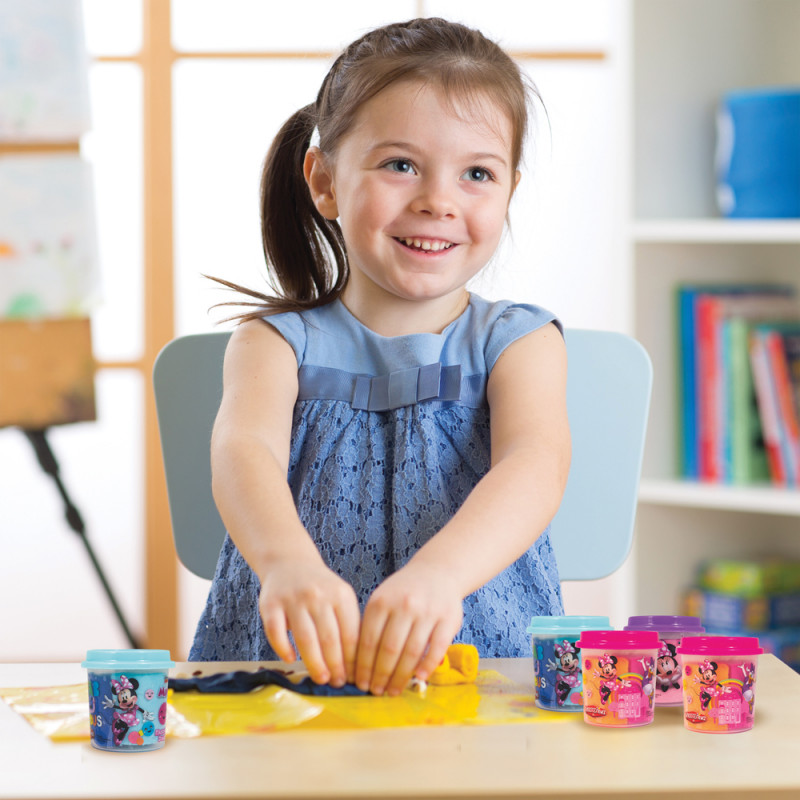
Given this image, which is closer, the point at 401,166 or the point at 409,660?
the point at 409,660

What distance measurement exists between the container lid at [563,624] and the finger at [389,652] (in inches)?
3.4

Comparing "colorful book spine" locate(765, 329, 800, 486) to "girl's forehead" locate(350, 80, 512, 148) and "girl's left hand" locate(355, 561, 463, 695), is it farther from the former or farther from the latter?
"girl's left hand" locate(355, 561, 463, 695)

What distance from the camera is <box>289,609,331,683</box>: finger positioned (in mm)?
762

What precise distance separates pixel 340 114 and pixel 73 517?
176 cm

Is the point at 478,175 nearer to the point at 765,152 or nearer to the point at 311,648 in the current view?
the point at 311,648

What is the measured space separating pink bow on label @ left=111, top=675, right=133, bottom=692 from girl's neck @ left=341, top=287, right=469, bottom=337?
61 cm

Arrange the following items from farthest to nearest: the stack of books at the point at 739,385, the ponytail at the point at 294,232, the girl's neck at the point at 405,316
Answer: the stack of books at the point at 739,385, the ponytail at the point at 294,232, the girl's neck at the point at 405,316

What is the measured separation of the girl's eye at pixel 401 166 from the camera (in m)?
1.12

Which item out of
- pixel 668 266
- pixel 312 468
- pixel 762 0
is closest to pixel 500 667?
pixel 312 468

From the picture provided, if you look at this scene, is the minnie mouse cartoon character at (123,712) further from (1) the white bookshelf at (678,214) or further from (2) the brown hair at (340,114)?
(1) the white bookshelf at (678,214)

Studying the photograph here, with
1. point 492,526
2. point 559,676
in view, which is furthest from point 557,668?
point 492,526

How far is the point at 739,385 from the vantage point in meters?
2.11

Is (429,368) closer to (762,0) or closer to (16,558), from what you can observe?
(762,0)

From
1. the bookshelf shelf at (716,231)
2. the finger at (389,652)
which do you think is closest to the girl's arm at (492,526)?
the finger at (389,652)
